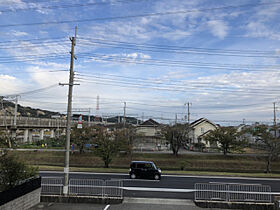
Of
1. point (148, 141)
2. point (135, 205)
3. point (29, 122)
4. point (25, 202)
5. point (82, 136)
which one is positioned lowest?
point (135, 205)

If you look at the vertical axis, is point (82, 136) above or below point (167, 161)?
above

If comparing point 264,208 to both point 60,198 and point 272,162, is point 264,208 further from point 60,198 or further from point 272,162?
point 272,162

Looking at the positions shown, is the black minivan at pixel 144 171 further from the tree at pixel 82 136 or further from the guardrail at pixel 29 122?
the guardrail at pixel 29 122

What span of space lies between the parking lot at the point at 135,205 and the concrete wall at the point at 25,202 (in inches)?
13.4

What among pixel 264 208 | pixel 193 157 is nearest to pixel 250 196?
pixel 264 208

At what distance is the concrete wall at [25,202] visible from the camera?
8.88 metres

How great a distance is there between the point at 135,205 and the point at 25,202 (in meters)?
5.71

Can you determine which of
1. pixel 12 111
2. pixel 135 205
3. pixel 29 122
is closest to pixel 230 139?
pixel 135 205

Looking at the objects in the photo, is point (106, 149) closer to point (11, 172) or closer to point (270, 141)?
point (11, 172)

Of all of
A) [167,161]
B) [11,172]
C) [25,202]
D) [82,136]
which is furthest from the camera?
[82,136]

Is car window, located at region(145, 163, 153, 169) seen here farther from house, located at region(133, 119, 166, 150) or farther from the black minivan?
house, located at region(133, 119, 166, 150)

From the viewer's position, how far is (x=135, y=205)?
36.8 ft

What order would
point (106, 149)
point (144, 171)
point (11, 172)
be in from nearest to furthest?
1. point (11, 172)
2. point (144, 171)
3. point (106, 149)

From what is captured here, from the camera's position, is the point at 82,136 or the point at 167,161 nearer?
the point at 167,161
